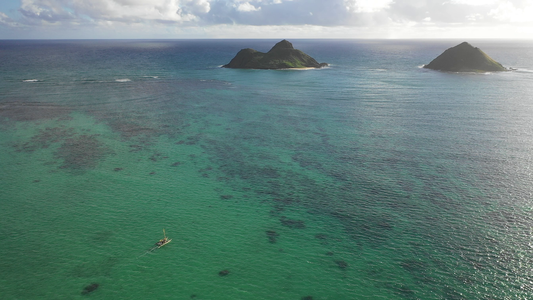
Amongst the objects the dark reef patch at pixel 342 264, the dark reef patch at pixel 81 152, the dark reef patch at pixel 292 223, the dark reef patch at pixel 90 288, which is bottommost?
the dark reef patch at pixel 90 288

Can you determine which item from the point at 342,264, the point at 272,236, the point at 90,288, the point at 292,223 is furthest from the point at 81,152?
the point at 342,264

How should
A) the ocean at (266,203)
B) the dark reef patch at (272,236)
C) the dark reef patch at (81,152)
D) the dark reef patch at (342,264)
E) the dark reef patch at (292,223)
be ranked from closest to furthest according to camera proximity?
1. the ocean at (266,203)
2. the dark reef patch at (342,264)
3. the dark reef patch at (272,236)
4. the dark reef patch at (292,223)
5. the dark reef patch at (81,152)

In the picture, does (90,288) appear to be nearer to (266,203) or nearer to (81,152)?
(266,203)

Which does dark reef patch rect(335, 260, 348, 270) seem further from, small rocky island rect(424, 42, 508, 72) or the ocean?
small rocky island rect(424, 42, 508, 72)

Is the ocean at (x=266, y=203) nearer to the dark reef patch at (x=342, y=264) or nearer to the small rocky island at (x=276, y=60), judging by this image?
the dark reef patch at (x=342, y=264)

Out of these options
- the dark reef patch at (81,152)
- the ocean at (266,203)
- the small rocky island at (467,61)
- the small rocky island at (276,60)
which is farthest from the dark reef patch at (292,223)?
the small rocky island at (467,61)

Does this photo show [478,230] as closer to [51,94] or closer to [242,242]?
[242,242]
